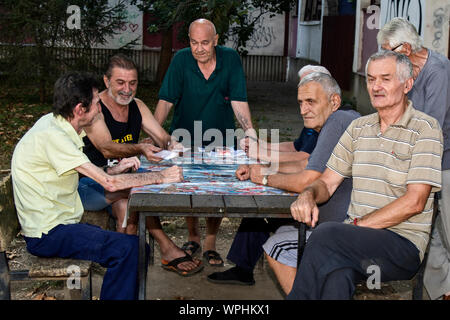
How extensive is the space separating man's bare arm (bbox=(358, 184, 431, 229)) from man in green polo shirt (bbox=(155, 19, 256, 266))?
219cm

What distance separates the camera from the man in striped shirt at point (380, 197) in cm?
323

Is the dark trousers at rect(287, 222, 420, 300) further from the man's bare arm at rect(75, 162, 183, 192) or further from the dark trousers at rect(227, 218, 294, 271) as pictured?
the dark trousers at rect(227, 218, 294, 271)

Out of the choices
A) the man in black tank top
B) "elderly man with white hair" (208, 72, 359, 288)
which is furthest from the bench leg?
"elderly man with white hair" (208, 72, 359, 288)

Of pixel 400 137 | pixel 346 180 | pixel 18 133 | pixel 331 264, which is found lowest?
pixel 18 133

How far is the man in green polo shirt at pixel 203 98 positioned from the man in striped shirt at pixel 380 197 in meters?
1.90

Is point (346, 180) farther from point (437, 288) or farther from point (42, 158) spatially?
point (42, 158)

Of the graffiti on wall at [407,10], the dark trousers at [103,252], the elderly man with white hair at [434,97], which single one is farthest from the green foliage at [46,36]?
the dark trousers at [103,252]

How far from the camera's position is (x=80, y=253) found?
12.0 feet

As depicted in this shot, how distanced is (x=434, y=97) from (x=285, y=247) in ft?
4.64

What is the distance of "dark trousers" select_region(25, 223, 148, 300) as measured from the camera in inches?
143

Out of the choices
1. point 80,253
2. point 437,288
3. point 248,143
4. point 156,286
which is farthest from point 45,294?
point 437,288

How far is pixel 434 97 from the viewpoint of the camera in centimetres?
426

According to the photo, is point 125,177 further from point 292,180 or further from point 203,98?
point 203,98

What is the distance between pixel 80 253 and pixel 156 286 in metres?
1.30
